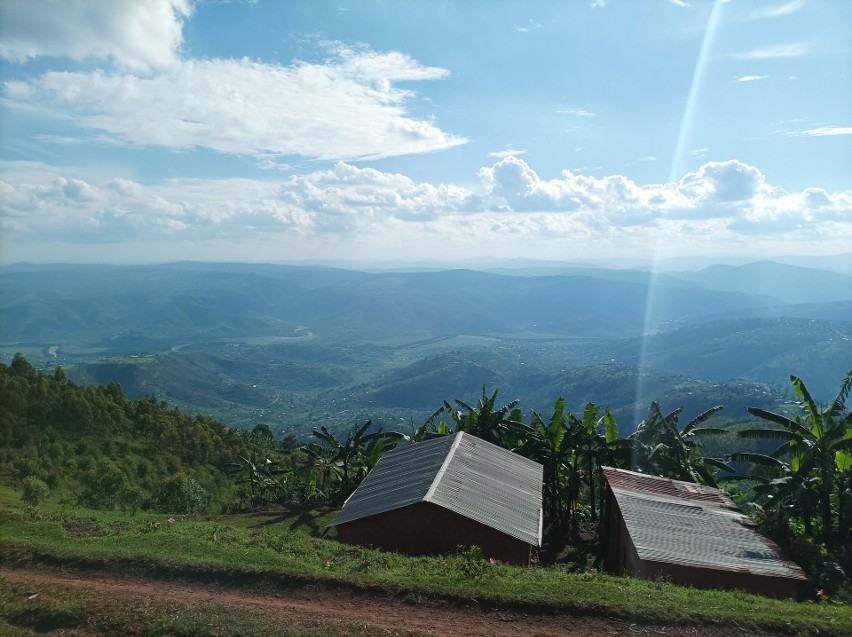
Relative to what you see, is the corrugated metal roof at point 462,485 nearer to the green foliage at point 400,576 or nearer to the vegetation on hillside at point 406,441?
the green foliage at point 400,576

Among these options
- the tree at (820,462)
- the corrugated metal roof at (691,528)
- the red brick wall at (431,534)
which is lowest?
the red brick wall at (431,534)

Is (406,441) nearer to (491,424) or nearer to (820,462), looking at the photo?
(491,424)

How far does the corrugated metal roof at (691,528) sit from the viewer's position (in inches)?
583

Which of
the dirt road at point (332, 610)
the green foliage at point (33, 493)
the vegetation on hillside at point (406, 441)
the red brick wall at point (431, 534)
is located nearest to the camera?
the dirt road at point (332, 610)

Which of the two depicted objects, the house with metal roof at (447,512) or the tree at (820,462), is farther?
the tree at (820,462)

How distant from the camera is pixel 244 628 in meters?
9.84

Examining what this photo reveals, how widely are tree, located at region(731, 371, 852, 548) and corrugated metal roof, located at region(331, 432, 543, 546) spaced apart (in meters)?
7.57

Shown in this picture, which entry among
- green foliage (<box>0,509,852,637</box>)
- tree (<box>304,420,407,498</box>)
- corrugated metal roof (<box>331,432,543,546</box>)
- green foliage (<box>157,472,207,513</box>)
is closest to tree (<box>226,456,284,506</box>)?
tree (<box>304,420,407,498</box>)

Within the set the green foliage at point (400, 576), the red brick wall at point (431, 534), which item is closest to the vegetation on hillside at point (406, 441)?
the green foliage at point (400, 576)

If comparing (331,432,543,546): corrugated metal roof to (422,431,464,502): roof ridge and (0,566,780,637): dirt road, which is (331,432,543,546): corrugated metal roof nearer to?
(422,431,464,502): roof ridge

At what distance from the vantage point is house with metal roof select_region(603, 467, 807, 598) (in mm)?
14320

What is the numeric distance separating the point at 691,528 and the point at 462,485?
6.68 metres

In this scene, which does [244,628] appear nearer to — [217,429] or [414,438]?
[414,438]

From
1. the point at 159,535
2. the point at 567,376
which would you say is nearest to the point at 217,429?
the point at 159,535
